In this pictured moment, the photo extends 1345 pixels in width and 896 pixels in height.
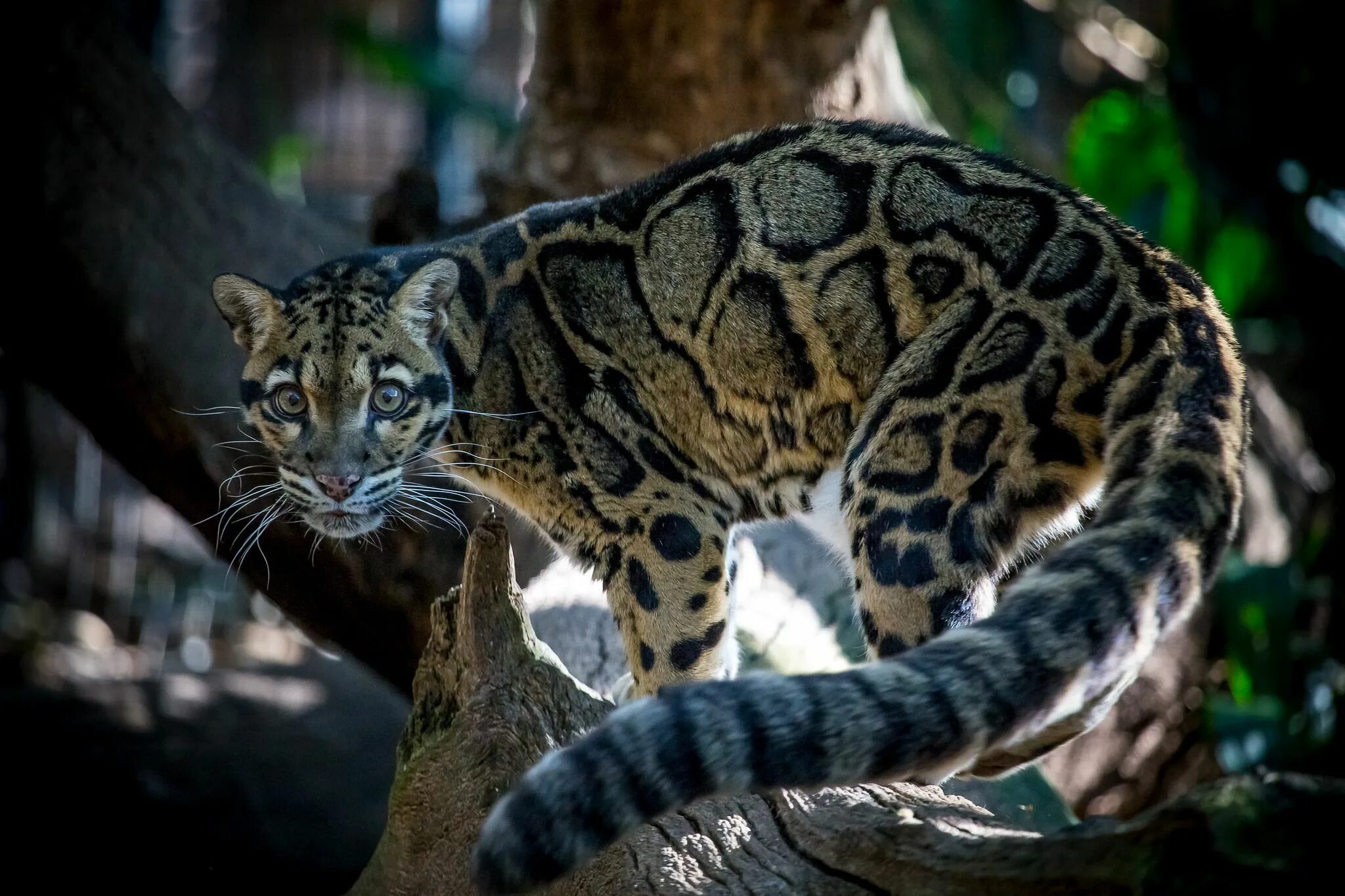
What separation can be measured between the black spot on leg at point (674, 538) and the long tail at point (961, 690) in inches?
59.3

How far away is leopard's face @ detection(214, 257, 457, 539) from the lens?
4219 mm

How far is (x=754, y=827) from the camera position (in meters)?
3.33

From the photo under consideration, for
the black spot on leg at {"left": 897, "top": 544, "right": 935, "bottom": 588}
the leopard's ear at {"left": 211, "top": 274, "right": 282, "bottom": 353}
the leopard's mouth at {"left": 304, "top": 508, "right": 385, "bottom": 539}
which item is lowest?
the black spot on leg at {"left": 897, "top": 544, "right": 935, "bottom": 588}

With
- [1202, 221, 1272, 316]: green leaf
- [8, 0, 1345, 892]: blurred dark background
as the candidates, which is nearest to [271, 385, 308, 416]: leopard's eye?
[8, 0, 1345, 892]: blurred dark background

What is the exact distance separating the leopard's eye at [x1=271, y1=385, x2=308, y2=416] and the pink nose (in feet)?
0.89

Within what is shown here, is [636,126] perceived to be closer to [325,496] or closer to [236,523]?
[236,523]

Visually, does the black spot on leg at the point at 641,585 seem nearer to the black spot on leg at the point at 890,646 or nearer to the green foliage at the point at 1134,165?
the black spot on leg at the point at 890,646

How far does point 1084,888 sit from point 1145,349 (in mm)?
1730

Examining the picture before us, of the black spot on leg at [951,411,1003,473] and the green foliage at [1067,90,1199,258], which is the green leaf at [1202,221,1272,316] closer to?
the green foliage at [1067,90,1199,258]

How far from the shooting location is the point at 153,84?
6512 mm

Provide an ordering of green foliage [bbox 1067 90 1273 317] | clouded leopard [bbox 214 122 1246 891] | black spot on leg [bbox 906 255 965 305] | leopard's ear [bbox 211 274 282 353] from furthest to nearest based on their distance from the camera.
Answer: green foliage [bbox 1067 90 1273 317] < leopard's ear [bbox 211 274 282 353] < black spot on leg [bbox 906 255 965 305] < clouded leopard [bbox 214 122 1246 891]

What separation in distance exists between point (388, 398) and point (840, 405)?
1.59 m

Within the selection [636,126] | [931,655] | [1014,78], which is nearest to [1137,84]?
[1014,78]

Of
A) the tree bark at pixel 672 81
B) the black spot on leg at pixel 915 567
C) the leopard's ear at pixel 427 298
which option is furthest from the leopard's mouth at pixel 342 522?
the tree bark at pixel 672 81
